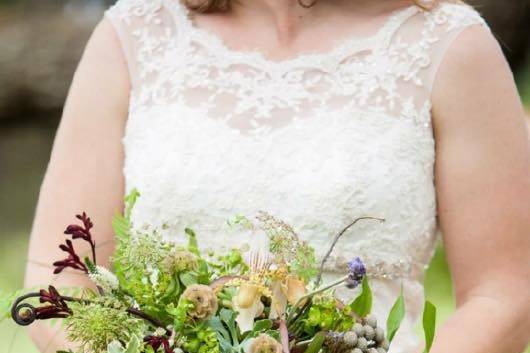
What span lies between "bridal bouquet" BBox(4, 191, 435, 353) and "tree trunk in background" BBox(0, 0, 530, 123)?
787cm

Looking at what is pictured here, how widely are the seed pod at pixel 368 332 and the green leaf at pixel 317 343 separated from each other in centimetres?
7

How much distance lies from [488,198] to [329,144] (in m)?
0.39

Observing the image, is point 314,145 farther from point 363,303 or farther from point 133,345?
point 133,345

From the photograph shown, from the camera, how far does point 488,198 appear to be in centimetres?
264

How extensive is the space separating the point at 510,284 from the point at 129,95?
1.05 m

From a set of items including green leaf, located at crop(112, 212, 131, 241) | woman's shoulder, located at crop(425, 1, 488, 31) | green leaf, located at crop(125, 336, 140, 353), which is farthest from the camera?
woman's shoulder, located at crop(425, 1, 488, 31)

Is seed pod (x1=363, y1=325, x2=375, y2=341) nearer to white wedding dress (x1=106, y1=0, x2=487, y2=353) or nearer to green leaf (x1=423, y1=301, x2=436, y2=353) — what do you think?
green leaf (x1=423, y1=301, x2=436, y2=353)

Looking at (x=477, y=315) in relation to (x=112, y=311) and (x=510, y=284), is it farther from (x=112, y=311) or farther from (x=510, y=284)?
(x=112, y=311)

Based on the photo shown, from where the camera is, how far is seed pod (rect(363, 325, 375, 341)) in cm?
183

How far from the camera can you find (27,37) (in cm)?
966

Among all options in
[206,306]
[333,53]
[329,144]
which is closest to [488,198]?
[329,144]

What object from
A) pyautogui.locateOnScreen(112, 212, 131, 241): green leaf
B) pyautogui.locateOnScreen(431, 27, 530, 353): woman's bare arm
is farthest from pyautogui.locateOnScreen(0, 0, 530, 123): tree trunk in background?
pyautogui.locateOnScreen(112, 212, 131, 241): green leaf

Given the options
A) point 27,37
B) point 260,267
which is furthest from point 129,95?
point 27,37

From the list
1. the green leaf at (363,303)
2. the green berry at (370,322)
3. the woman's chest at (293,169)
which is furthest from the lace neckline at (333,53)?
the green berry at (370,322)
